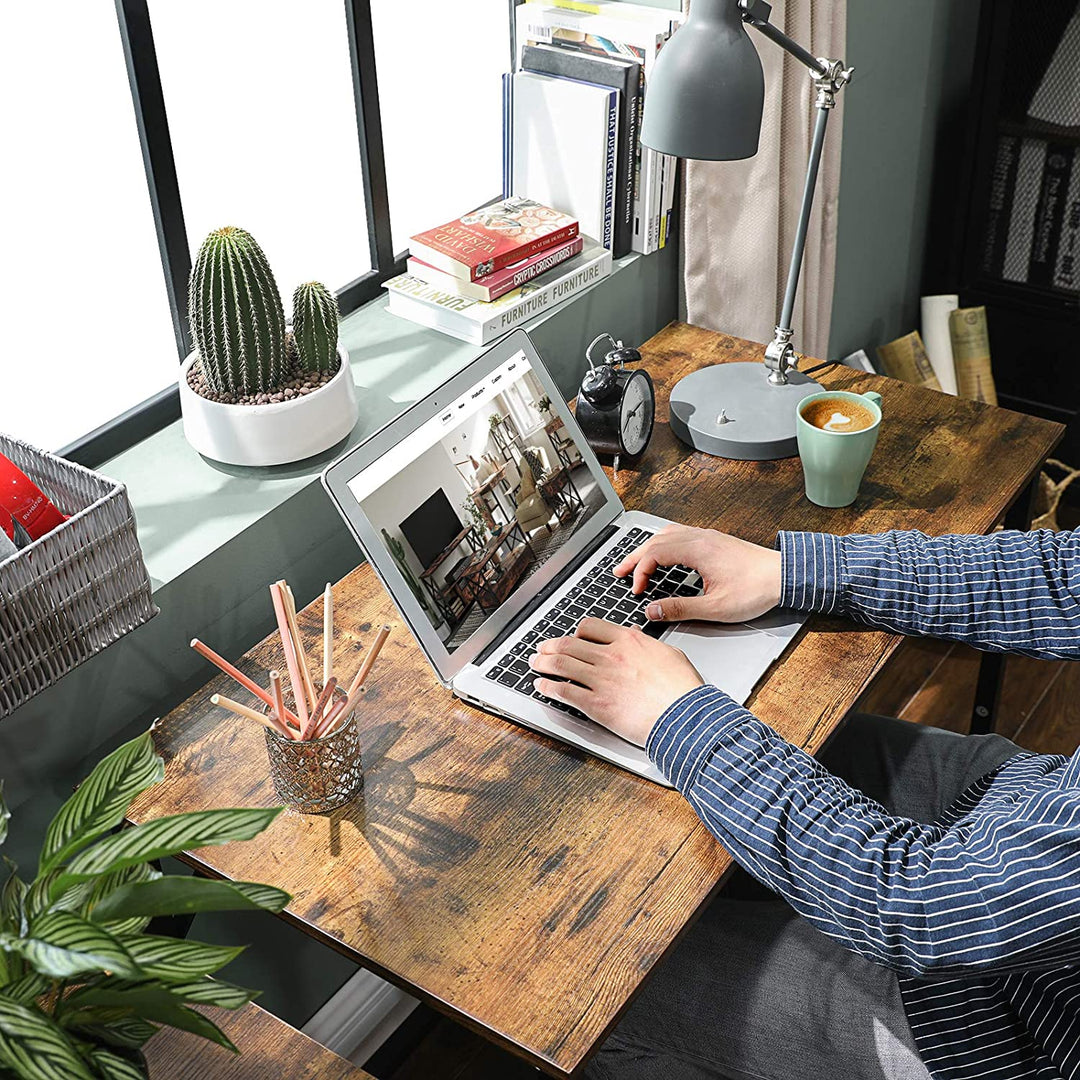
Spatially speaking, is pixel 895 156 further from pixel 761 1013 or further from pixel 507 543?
pixel 761 1013

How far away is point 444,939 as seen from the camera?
0.95m

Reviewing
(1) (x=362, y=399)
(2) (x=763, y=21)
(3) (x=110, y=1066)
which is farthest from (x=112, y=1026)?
(2) (x=763, y=21)

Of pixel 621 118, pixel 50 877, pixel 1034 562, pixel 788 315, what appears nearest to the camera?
pixel 50 877

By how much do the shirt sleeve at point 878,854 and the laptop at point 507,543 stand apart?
0.08m

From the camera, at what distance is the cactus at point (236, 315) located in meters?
1.21

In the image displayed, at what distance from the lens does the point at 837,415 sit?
141 centimetres

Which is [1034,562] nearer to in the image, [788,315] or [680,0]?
[788,315]

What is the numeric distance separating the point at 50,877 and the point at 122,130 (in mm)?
1151

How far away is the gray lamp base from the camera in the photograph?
150 centimetres

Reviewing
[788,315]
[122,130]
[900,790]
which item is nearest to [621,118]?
[788,315]

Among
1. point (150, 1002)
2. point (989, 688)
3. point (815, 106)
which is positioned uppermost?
point (815, 106)

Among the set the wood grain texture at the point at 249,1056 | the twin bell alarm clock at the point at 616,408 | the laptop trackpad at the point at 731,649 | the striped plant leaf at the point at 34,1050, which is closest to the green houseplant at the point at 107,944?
the striped plant leaf at the point at 34,1050

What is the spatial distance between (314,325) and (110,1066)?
81cm

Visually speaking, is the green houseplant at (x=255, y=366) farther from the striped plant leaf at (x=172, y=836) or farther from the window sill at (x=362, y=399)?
the striped plant leaf at (x=172, y=836)
